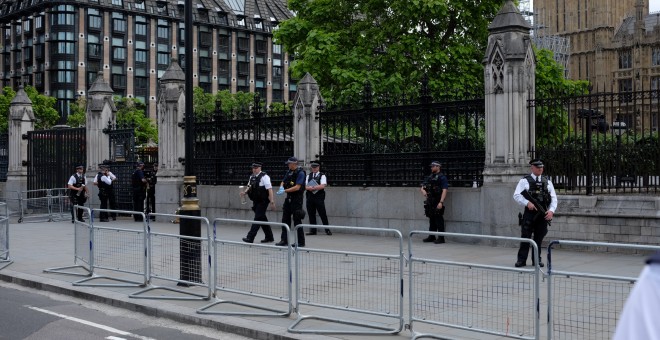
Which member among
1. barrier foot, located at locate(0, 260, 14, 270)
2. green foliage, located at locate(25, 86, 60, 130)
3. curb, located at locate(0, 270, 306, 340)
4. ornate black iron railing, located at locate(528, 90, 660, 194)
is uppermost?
green foliage, located at locate(25, 86, 60, 130)

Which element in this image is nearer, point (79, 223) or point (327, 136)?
point (79, 223)

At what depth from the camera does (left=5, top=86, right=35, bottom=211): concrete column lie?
1117 inches

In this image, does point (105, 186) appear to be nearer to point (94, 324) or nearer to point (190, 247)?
point (190, 247)

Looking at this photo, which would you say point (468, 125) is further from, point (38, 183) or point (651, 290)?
point (38, 183)

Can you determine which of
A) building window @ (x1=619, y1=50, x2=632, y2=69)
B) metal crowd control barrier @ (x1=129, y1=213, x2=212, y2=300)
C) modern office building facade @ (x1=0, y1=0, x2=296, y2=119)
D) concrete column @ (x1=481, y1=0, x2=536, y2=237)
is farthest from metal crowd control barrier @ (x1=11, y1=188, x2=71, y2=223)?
building window @ (x1=619, y1=50, x2=632, y2=69)

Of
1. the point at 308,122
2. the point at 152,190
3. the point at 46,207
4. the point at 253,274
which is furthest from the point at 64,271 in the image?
the point at 46,207

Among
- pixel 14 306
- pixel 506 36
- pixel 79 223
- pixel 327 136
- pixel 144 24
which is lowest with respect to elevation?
pixel 14 306

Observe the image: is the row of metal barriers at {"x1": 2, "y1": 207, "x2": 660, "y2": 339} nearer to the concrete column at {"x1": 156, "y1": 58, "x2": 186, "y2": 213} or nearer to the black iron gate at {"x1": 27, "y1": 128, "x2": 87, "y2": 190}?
the concrete column at {"x1": 156, "y1": 58, "x2": 186, "y2": 213}

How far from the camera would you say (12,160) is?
28.9m

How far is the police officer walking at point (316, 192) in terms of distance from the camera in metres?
16.4

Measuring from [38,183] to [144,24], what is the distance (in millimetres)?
65524

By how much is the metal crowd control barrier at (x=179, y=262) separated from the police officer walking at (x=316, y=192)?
20.5 feet

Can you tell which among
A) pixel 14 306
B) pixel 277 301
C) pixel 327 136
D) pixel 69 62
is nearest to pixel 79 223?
pixel 14 306

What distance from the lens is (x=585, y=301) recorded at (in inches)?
251
